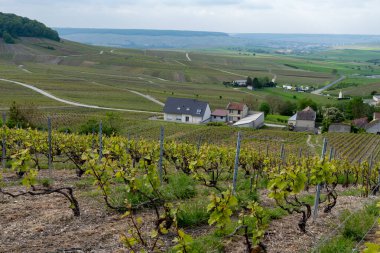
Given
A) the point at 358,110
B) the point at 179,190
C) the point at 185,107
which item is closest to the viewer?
the point at 179,190

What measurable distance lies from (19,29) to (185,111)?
109 m

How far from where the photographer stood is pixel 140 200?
26.0 feet

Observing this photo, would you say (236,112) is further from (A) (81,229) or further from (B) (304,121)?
(A) (81,229)

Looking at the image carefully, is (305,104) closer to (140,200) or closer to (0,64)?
(140,200)

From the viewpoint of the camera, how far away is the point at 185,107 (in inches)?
2549

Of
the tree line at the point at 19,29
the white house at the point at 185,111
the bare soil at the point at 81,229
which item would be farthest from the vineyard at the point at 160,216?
the tree line at the point at 19,29

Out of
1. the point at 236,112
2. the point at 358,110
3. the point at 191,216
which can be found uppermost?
the point at 191,216

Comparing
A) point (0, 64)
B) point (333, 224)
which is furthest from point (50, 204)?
point (0, 64)

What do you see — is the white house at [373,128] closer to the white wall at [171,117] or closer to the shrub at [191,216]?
the white wall at [171,117]

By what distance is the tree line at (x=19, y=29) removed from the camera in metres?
136

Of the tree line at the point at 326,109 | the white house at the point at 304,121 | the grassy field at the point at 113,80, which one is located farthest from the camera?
the grassy field at the point at 113,80

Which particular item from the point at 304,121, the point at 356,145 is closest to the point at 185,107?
the point at 304,121

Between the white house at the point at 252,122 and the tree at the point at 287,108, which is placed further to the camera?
the tree at the point at 287,108

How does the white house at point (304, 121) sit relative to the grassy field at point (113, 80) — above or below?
below
